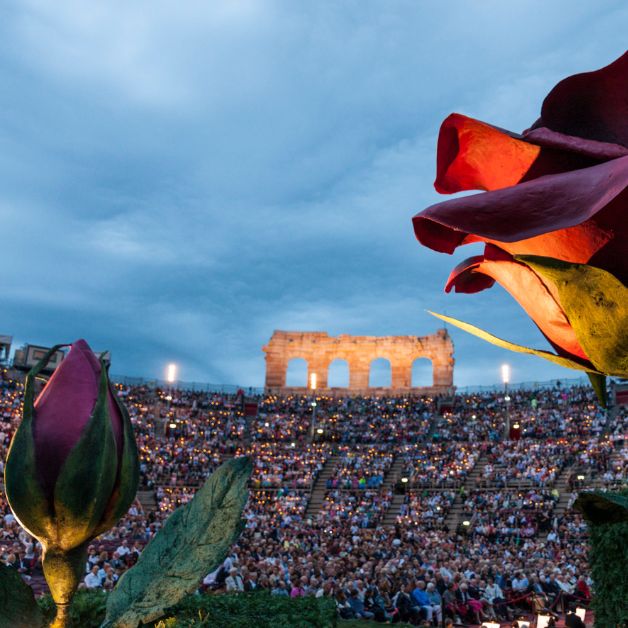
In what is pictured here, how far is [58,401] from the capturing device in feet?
6.51

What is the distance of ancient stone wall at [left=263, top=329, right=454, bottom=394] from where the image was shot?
1758 inches

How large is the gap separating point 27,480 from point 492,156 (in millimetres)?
1505

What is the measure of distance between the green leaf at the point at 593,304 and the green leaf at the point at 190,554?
47.9 inches

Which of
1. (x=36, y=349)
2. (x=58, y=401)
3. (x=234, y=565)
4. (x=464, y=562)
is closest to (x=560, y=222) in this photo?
(x=58, y=401)

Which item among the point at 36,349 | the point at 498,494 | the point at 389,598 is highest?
the point at 36,349

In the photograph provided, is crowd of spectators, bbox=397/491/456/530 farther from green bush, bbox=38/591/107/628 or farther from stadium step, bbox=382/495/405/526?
green bush, bbox=38/591/107/628

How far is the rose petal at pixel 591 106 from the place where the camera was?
1263 mm

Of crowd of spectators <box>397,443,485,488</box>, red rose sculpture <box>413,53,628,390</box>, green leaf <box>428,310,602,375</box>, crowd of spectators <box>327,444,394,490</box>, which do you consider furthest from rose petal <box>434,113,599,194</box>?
crowd of spectators <box>327,444,394,490</box>

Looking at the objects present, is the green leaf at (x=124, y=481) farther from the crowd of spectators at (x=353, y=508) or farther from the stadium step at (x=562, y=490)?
the stadium step at (x=562, y=490)

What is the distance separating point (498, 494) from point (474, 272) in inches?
1026

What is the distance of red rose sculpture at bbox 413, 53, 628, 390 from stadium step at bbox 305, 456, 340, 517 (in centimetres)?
2650

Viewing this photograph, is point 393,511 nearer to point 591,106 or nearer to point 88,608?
point 88,608

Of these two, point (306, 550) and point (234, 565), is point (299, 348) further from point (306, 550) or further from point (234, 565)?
point (234, 565)

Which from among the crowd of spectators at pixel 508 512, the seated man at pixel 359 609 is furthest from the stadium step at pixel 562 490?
the seated man at pixel 359 609
